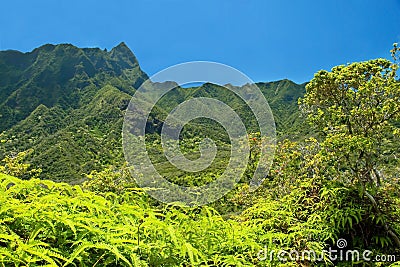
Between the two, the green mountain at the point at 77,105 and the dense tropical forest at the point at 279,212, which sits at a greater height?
the green mountain at the point at 77,105

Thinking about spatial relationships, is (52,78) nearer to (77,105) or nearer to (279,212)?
(77,105)

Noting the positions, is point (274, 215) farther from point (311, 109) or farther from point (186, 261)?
point (311, 109)

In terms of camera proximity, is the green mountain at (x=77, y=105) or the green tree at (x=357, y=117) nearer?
the green tree at (x=357, y=117)

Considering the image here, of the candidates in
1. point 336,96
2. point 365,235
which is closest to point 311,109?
point 336,96

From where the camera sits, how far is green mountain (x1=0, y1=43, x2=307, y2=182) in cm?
6178

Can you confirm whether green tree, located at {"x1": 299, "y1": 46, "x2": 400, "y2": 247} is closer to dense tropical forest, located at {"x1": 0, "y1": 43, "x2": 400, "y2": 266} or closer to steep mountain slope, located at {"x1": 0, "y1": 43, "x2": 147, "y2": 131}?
dense tropical forest, located at {"x1": 0, "y1": 43, "x2": 400, "y2": 266}

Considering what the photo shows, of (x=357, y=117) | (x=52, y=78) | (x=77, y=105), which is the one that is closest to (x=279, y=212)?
(x=357, y=117)

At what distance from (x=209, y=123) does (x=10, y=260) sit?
240ft

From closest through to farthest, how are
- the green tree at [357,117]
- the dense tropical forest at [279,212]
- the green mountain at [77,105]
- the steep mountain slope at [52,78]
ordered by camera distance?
the dense tropical forest at [279,212]
the green tree at [357,117]
the green mountain at [77,105]
the steep mountain slope at [52,78]

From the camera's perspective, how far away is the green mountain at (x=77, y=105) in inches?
2432

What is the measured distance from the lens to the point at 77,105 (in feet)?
373

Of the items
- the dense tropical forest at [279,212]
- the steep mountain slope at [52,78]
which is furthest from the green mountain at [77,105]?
the dense tropical forest at [279,212]

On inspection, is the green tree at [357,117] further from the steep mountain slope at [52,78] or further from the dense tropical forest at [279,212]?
the steep mountain slope at [52,78]

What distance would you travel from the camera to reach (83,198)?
159 cm
